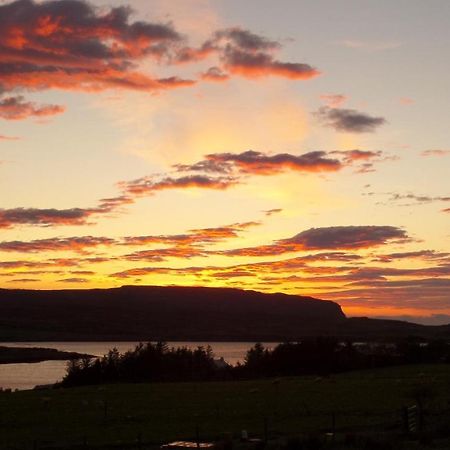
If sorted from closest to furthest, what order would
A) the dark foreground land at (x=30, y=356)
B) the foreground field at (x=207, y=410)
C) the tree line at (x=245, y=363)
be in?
the foreground field at (x=207, y=410)
the tree line at (x=245, y=363)
the dark foreground land at (x=30, y=356)

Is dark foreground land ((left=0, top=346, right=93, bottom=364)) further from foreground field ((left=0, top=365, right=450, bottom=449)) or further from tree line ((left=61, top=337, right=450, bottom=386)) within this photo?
foreground field ((left=0, top=365, right=450, bottom=449))

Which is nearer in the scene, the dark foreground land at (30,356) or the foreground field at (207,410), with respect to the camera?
the foreground field at (207,410)

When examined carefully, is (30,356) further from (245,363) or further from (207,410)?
(207,410)

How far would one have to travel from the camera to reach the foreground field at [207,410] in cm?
3997

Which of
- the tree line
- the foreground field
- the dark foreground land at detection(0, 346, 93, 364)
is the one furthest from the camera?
the dark foreground land at detection(0, 346, 93, 364)

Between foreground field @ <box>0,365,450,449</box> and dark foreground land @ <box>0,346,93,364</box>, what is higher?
dark foreground land @ <box>0,346,93,364</box>

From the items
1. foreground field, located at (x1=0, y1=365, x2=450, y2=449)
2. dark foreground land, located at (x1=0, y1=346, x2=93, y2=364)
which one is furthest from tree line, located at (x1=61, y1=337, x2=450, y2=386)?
dark foreground land, located at (x1=0, y1=346, x2=93, y2=364)

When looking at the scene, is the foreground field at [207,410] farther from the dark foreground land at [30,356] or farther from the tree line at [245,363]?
the dark foreground land at [30,356]

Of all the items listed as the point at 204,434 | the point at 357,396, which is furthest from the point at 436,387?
the point at 204,434

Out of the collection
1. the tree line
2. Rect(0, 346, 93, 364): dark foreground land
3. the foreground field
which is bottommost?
the foreground field

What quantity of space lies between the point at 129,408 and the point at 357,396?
1722cm

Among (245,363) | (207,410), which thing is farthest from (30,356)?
(207,410)

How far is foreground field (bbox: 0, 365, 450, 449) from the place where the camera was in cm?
3997

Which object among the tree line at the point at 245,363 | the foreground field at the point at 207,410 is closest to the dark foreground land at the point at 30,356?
the tree line at the point at 245,363
